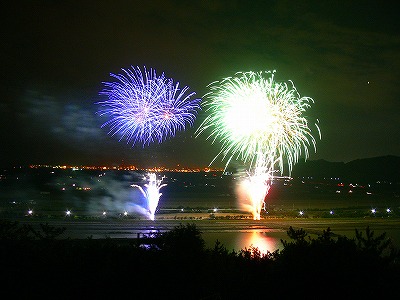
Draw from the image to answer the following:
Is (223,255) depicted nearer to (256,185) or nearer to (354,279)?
(354,279)

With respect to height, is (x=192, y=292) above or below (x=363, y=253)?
below

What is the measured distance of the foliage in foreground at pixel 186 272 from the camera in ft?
22.1

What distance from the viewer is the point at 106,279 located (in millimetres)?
6930

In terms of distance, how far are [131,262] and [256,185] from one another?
21.0 metres

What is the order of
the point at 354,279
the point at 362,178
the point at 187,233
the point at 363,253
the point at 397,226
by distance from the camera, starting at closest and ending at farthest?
the point at 354,279 < the point at 363,253 < the point at 187,233 < the point at 397,226 < the point at 362,178

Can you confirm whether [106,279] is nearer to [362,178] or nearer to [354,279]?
[354,279]

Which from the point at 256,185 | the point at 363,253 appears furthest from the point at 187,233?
the point at 256,185

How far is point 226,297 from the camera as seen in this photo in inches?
292

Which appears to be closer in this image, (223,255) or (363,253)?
(363,253)

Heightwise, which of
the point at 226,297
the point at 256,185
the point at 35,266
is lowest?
the point at 226,297

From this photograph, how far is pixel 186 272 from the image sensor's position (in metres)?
7.76

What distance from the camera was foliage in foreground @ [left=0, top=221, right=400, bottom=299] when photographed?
22.1 feet

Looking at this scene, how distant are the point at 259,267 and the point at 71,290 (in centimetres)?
408

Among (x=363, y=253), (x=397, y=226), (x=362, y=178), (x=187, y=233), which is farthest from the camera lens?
(x=362, y=178)
